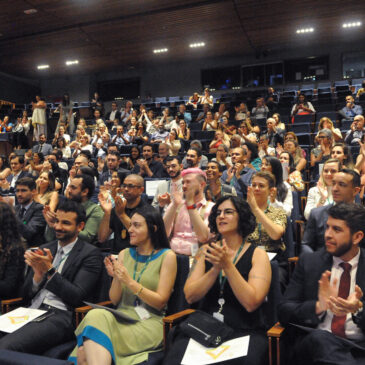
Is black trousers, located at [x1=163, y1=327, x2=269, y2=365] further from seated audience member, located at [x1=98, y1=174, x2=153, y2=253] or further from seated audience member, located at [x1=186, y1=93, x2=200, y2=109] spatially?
seated audience member, located at [x1=186, y1=93, x2=200, y2=109]

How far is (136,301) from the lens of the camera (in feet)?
6.01

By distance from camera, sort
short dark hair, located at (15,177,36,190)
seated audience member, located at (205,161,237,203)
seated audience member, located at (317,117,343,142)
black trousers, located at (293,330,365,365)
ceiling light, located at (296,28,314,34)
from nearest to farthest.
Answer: black trousers, located at (293,330,365,365), short dark hair, located at (15,177,36,190), seated audience member, located at (205,161,237,203), seated audience member, located at (317,117,343,142), ceiling light, located at (296,28,314,34)

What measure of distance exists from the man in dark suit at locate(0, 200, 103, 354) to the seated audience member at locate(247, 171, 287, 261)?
2.89 ft

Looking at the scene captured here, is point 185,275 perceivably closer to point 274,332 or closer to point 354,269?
point 274,332

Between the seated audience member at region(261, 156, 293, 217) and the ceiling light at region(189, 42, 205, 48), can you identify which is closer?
the seated audience member at region(261, 156, 293, 217)

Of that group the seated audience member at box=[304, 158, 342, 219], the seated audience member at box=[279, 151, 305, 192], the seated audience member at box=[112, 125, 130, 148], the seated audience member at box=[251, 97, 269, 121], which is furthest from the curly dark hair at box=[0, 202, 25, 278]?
the seated audience member at box=[251, 97, 269, 121]

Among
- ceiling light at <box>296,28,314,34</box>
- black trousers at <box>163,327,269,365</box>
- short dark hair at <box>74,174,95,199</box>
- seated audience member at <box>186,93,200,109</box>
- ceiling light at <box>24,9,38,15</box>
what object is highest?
ceiling light at <box>24,9,38,15</box>

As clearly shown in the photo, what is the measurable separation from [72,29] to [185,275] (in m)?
7.59

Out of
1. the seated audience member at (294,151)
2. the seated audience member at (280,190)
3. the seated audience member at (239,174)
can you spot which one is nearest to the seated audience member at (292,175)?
the seated audience member at (294,151)

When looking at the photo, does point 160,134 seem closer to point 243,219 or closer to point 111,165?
point 111,165

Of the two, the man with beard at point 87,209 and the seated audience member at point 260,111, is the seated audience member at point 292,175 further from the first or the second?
Result: the seated audience member at point 260,111

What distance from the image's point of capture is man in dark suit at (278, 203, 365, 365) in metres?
1.39

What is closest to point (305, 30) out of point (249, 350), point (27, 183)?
point (27, 183)

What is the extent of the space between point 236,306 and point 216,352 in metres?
0.23
